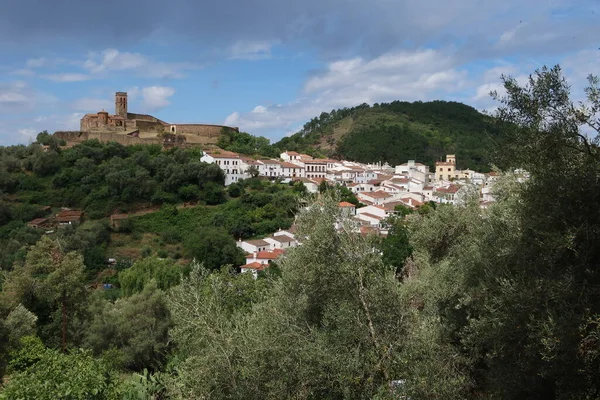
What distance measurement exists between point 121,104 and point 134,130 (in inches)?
192

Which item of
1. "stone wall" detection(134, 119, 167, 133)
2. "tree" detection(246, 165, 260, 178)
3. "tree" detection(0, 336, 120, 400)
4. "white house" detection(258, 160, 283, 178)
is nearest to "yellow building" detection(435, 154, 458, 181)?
"white house" detection(258, 160, 283, 178)

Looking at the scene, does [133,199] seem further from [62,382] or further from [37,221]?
[62,382]

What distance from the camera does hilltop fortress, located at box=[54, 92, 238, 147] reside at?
67.8m

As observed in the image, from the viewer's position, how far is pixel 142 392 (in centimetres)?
1158

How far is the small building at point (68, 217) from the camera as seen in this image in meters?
49.8

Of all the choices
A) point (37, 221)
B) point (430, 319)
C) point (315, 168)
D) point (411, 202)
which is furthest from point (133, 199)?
point (430, 319)

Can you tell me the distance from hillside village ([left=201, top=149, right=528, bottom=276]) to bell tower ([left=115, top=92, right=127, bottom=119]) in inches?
658

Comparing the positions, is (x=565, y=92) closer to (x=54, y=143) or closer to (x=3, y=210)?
(x=3, y=210)

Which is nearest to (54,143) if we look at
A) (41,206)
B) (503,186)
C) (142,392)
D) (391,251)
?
(41,206)

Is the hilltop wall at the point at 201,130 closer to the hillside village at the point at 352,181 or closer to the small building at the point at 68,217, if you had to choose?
the hillside village at the point at 352,181

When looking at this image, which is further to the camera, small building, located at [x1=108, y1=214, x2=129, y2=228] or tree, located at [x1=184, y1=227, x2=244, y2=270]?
small building, located at [x1=108, y1=214, x2=129, y2=228]

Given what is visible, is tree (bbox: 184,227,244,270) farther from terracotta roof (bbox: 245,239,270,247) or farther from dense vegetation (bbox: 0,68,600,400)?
dense vegetation (bbox: 0,68,600,400)

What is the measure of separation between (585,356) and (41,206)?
185ft

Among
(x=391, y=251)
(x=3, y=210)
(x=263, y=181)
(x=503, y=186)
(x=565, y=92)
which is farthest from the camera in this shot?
(x=263, y=181)
